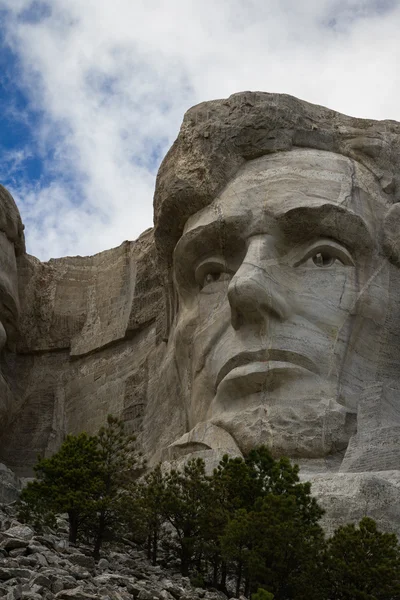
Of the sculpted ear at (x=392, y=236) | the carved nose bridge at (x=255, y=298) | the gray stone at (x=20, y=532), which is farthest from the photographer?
the sculpted ear at (x=392, y=236)

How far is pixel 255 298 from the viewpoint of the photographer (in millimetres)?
17547

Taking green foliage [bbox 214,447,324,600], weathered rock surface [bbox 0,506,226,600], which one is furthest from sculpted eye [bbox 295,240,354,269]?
green foliage [bbox 214,447,324,600]

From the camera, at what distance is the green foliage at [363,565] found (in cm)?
1290

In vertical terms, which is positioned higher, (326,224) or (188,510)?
(326,224)

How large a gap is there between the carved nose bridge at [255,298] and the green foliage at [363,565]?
4557mm

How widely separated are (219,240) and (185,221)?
0.89 meters

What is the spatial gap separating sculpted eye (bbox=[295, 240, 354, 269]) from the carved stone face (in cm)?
1

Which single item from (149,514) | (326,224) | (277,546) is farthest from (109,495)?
(326,224)

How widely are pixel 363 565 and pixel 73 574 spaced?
235 centimetres

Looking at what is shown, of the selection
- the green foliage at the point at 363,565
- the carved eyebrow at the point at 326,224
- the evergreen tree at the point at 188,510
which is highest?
the carved eyebrow at the point at 326,224

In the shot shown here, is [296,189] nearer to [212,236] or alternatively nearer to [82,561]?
[212,236]

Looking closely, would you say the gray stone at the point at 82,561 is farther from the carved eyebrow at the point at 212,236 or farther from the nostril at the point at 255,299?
the carved eyebrow at the point at 212,236

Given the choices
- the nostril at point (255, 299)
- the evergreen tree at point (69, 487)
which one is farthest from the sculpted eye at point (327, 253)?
the evergreen tree at point (69, 487)

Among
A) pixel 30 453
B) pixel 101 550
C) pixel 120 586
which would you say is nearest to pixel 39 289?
pixel 30 453
